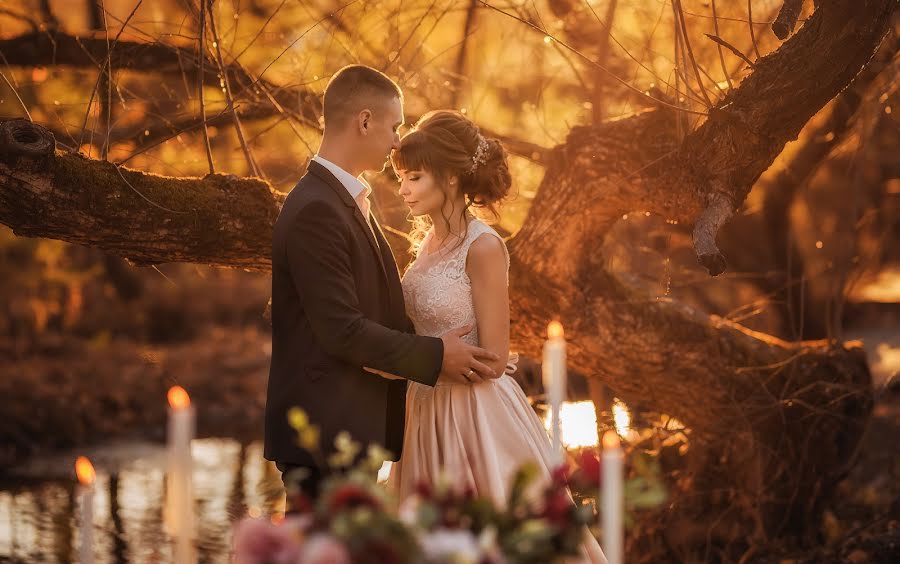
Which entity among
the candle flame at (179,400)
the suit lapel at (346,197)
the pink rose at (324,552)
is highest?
the suit lapel at (346,197)

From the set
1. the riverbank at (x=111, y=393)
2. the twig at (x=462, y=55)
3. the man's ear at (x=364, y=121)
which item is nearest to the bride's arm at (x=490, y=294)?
the man's ear at (x=364, y=121)

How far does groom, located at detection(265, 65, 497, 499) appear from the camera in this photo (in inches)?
124

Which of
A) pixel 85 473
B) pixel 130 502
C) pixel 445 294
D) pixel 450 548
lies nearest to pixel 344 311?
pixel 445 294

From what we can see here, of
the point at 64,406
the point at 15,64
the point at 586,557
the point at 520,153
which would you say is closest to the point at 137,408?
the point at 64,406

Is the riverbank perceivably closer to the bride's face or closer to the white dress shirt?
the bride's face

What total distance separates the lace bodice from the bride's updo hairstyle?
0.14 metres

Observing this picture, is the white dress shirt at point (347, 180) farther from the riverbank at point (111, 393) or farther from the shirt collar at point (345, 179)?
the riverbank at point (111, 393)

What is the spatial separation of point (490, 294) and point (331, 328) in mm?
641

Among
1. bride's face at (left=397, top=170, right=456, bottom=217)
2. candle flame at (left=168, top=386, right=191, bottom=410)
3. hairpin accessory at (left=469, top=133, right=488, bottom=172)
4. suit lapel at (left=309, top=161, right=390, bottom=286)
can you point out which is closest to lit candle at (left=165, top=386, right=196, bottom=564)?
candle flame at (left=168, top=386, right=191, bottom=410)

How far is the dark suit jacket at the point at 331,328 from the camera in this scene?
3.13 meters

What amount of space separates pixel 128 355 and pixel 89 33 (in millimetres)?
7200

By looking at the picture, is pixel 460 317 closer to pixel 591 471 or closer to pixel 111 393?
pixel 591 471

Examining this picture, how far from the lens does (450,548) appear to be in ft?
5.28

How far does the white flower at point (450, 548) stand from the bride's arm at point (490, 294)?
1.87 metres
